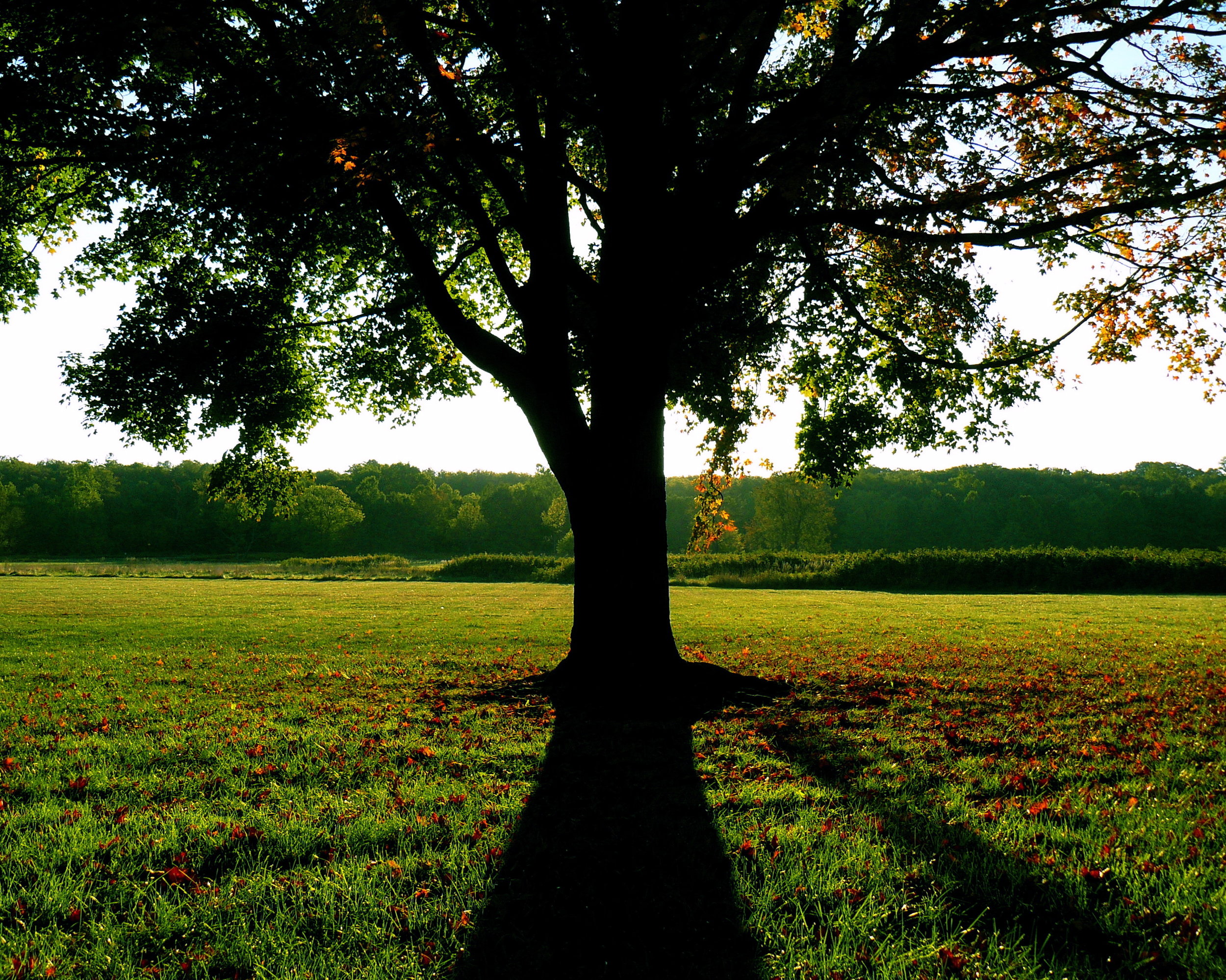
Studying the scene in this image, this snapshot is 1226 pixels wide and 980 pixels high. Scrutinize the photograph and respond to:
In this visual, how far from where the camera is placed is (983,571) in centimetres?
3572

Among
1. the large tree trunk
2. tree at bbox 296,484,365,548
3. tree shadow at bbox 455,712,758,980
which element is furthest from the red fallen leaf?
tree at bbox 296,484,365,548

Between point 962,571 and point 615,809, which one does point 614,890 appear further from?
point 962,571

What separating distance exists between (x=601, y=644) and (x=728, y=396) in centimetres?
578

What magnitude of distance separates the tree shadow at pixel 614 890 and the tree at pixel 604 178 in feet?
11.4

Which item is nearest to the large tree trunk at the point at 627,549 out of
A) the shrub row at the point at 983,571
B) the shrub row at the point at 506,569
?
the shrub row at the point at 983,571

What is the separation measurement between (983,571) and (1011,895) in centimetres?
3725

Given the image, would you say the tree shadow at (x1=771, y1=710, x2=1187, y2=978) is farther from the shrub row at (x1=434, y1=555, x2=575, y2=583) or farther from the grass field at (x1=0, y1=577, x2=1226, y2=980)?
the shrub row at (x1=434, y1=555, x2=575, y2=583)

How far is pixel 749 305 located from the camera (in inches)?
435

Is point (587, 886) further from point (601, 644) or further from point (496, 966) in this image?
point (601, 644)

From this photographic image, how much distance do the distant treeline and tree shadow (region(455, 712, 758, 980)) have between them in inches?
2533

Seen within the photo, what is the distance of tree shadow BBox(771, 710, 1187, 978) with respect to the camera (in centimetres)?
265

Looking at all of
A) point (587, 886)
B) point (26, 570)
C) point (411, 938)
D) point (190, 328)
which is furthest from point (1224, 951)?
point (26, 570)

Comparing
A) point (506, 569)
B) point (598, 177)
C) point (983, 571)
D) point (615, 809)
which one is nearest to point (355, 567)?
point (506, 569)

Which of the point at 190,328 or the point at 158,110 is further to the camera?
the point at 190,328
